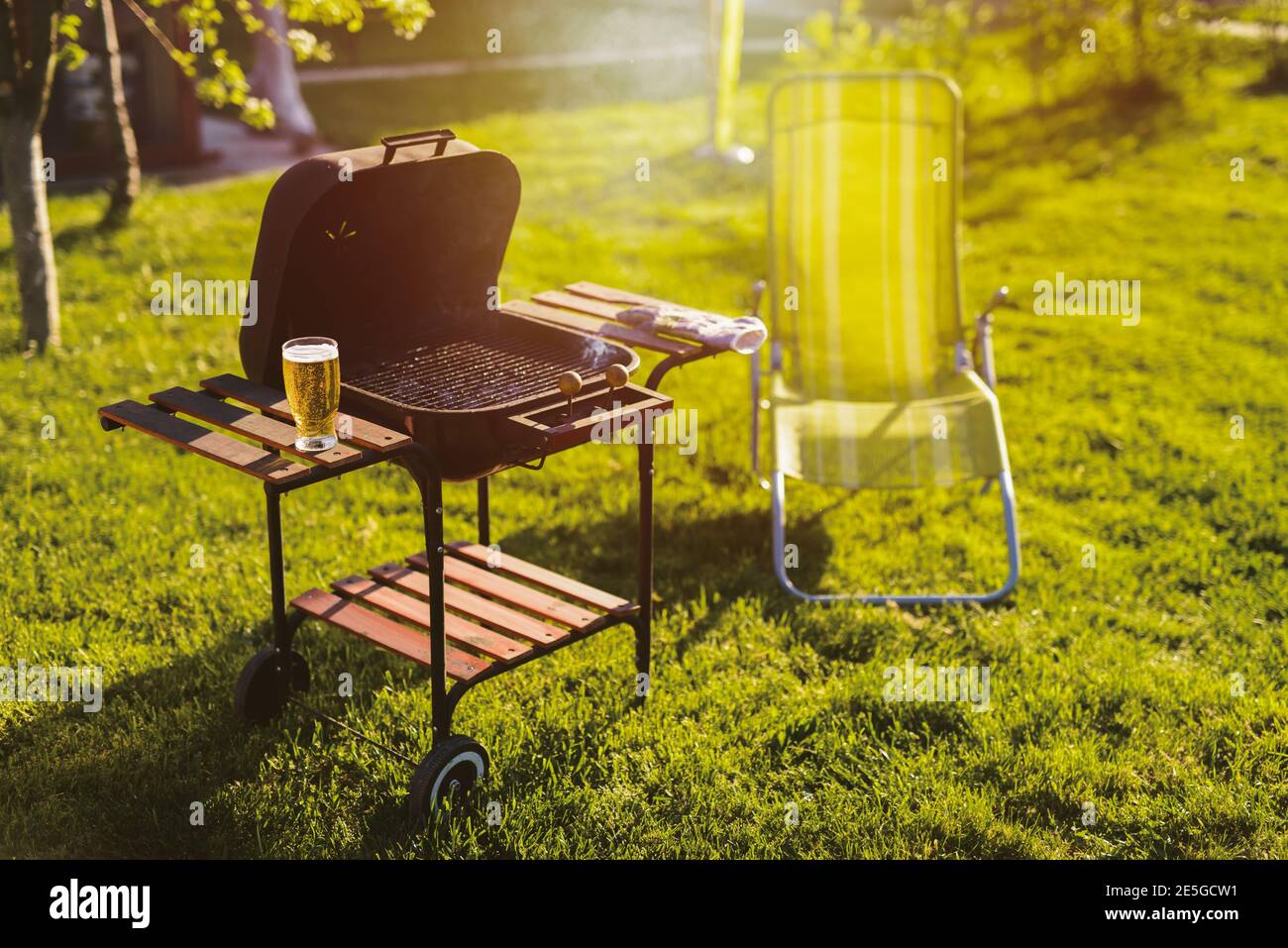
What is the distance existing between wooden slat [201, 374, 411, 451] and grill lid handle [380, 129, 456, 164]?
0.71 m

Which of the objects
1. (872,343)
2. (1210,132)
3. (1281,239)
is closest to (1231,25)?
(1210,132)

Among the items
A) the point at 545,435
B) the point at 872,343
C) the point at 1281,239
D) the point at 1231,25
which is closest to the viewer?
the point at 545,435

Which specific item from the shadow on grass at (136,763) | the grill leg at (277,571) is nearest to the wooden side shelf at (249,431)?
the grill leg at (277,571)

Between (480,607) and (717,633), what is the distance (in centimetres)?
93

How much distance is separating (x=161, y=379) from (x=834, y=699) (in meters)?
3.92

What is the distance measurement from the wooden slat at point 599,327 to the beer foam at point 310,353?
1030 millimetres

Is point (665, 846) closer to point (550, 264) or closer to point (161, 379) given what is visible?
point (161, 379)

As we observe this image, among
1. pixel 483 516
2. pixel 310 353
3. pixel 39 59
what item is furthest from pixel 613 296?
pixel 39 59

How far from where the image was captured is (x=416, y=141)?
397cm

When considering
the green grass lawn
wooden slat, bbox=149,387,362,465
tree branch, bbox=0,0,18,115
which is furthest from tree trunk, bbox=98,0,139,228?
wooden slat, bbox=149,387,362,465

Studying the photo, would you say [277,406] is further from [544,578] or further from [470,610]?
[544,578]

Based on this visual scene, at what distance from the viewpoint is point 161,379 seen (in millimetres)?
6785

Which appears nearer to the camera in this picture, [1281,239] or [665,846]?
[665,846]

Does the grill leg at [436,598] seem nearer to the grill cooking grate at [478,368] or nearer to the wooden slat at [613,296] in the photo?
the grill cooking grate at [478,368]
